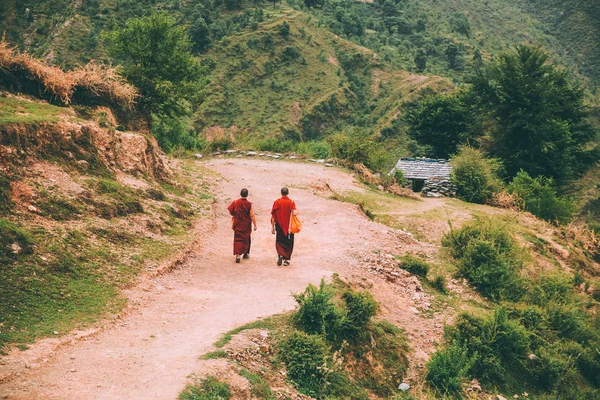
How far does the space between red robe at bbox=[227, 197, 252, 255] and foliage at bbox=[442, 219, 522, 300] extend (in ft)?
19.2

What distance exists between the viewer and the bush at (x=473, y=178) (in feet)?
75.9

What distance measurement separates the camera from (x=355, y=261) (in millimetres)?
11961

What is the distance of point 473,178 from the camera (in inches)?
917

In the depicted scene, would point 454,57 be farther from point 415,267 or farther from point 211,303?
point 211,303

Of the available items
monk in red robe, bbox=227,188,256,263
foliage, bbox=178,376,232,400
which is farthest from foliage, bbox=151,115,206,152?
foliage, bbox=178,376,232,400

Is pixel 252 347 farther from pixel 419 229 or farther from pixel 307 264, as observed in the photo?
pixel 419 229

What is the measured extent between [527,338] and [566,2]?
96.3m

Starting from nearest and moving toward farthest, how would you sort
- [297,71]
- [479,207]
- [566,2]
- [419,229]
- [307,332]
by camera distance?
[307,332]
[419,229]
[479,207]
[297,71]
[566,2]

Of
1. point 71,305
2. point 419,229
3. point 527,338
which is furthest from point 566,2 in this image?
point 71,305

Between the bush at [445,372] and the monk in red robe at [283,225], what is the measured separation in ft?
12.4

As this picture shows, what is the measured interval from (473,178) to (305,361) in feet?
58.9

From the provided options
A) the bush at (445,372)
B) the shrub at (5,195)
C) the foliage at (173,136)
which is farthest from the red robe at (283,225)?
the foliage at (173,136)

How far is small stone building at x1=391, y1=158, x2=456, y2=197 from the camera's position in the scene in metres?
24.6

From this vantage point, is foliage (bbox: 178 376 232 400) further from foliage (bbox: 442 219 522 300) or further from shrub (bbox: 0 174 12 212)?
foliage (bbox: 442 219 522 300)
